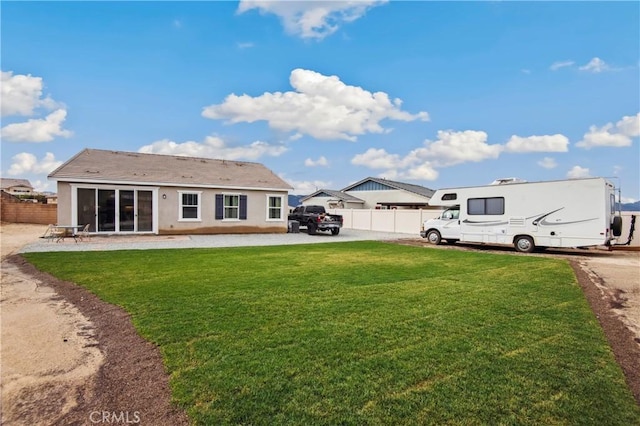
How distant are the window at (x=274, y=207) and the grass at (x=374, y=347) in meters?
13.3

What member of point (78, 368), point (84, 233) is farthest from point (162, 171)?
point (78, 368)

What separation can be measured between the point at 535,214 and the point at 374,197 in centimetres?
3073

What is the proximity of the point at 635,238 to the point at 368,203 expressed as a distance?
99.5 ft

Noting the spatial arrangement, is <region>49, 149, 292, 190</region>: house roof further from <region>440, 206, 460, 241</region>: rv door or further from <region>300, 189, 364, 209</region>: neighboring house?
<region>300, 189, 364, 209</region>: neighboring house

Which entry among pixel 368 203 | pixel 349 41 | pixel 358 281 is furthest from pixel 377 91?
pixel 368 203

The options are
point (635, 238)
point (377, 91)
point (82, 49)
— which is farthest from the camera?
point (377, 91)

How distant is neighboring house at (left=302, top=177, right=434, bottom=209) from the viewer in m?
41.1

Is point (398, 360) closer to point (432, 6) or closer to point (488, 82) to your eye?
point (432, 6)

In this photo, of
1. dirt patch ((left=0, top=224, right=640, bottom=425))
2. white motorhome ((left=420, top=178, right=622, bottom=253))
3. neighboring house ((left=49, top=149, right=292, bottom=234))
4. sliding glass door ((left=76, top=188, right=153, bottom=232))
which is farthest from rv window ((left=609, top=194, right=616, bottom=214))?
sliding glass door ((left=76, top=188, right=153, bottom=232))

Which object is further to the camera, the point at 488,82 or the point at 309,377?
the point at 488,82

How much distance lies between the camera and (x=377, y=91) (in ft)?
71.0

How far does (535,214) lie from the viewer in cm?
1398

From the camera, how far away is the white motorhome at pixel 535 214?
41.9 ft

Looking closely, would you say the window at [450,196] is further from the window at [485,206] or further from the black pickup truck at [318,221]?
the black pickup truck at [318,221]
